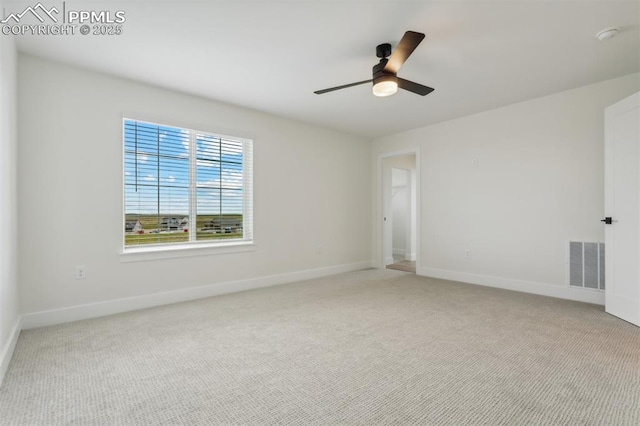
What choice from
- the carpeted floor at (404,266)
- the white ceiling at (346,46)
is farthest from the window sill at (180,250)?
the carpeted floor at (404,266)

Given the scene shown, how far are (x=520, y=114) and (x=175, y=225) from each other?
4.71m

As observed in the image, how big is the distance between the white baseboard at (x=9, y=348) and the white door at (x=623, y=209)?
496 centimetres

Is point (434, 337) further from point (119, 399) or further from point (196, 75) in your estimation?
point (196, 75)

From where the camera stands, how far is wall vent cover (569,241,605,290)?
3.45 m

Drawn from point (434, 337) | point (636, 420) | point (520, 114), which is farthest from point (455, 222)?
point (636, 420)

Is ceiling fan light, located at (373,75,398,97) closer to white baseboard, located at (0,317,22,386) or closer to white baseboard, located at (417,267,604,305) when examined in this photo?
white baseboard, located at (417,267,604,305)

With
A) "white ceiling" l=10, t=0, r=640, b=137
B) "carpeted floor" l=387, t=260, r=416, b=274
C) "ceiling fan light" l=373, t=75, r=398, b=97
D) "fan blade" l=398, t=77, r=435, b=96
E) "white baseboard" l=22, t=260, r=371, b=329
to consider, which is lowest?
"carpeted floor" l=387, t=260, r=416, b=274

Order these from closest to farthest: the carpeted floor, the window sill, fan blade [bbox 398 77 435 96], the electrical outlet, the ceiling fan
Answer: the ceiling fan < fan blade [bbox 398 77 435 96] < the electrical outlet < the window sill < the carpeted floor

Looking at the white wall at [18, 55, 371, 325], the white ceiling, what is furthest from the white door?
the white wall at [18, 55, 371, 325]

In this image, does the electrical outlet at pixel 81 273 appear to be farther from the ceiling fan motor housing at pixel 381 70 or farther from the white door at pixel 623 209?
the white door at pixel 623 209

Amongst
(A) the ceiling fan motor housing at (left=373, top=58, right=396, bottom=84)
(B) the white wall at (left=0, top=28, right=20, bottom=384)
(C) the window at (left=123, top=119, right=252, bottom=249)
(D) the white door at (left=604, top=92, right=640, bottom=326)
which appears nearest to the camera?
(B) the white wall at (left=0, top=28, right=20, bottom=384)

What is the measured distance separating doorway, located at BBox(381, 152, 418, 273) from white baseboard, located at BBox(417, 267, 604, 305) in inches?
20.3

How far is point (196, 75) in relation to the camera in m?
3.18

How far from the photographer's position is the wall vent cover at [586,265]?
3445mm
